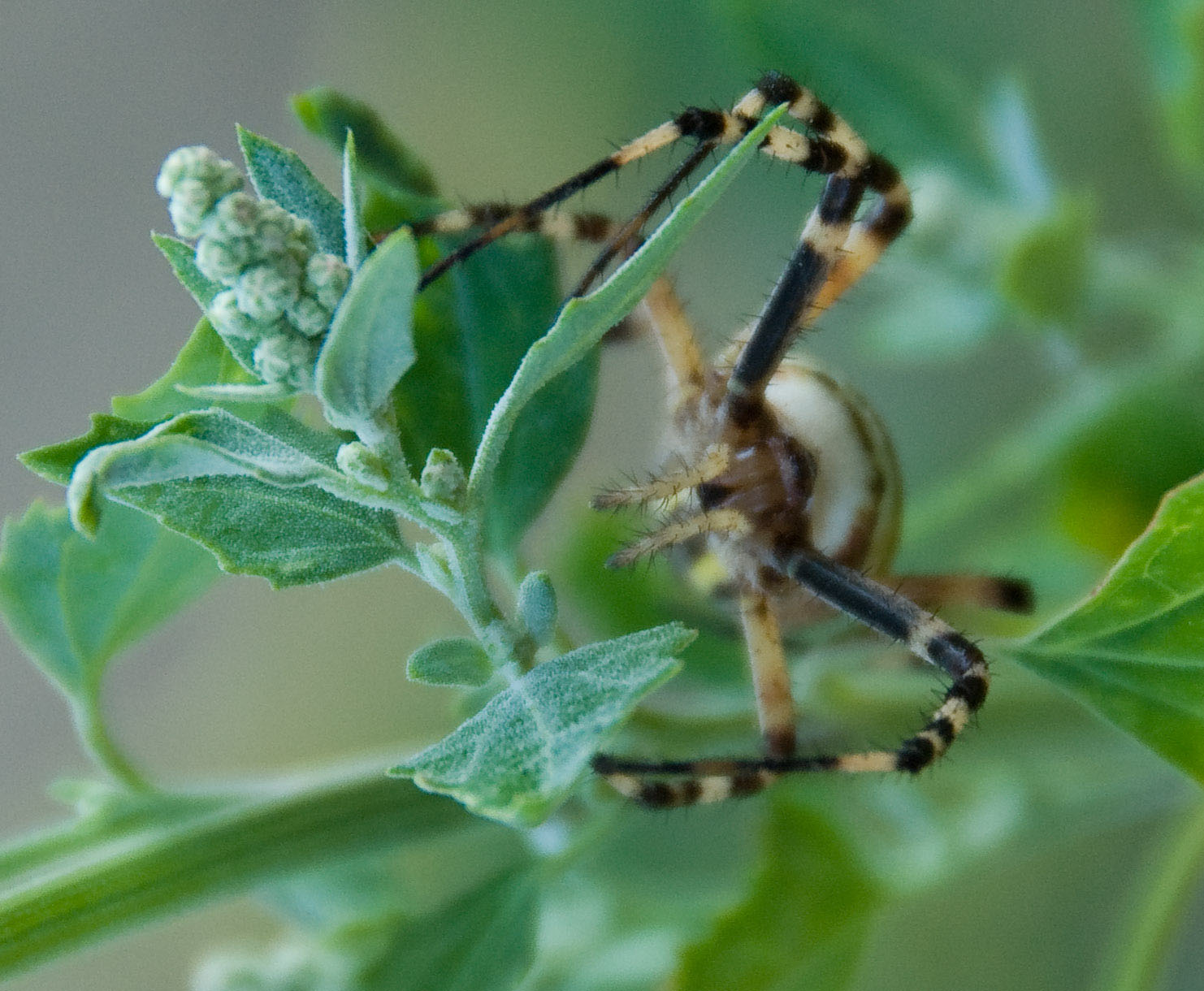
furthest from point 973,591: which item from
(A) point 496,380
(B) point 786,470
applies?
(A) point 496,380

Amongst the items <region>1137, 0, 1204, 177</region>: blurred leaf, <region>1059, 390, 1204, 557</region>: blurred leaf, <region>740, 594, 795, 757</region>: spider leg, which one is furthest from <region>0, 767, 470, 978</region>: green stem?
<region>1137, 0, 1204, 177</region>: blurred leaf

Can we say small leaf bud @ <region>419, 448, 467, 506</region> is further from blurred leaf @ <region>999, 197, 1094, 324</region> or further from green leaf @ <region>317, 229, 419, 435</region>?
blurred leaf @ <region>999, 197, 1094, 324</region>

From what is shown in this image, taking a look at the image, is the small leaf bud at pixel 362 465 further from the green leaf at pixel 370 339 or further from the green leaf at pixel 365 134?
the green leaf at pixel 365 134

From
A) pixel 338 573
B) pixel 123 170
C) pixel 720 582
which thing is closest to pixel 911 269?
pixel 720 582

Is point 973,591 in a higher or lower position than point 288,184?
lower

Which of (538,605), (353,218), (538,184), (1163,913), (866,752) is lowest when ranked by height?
(1163,913)

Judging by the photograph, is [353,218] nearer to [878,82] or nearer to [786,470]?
[786,470]
